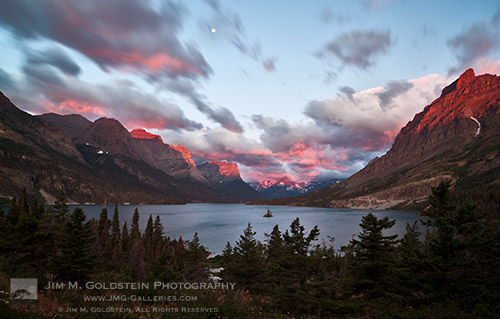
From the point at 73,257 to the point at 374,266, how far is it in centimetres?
3073

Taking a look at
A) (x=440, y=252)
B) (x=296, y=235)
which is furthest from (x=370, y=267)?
(x=296, y=235)

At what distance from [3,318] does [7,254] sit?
85.4 feet

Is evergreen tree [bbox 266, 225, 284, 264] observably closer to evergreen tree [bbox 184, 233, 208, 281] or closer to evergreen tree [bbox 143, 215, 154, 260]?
evergreen tree [bbox 184, 233, 208, 281]

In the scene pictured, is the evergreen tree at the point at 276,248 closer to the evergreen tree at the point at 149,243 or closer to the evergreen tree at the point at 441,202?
the evergreen tree at the point at 441,202

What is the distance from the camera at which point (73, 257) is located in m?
28.6

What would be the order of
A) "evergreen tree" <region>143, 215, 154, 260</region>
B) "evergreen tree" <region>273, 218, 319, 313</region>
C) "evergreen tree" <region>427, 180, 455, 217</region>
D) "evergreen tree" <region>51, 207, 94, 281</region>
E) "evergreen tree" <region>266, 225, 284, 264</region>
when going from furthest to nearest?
"evergreen tree" <region>143, 215, 154, 260</region>
"evergreen tree" <region>266, 225, 284, 264</region>
"evergreen tree" <region>51, 207, 94, 281</region>
"evergreen tree" <region>427, 180, 455, 217</region>
"evergreen tree" <region>273, 218, 319, 313</region>

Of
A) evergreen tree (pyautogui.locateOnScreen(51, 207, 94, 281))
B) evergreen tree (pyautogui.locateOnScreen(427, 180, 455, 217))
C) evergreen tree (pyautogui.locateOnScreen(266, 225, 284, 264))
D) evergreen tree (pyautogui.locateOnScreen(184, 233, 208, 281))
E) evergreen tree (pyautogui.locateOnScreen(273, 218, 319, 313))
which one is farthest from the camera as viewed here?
evergreen tree (pyautogui.locateOnScreen(184, 233, 208, 281))

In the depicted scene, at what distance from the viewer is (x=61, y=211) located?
55938 mm

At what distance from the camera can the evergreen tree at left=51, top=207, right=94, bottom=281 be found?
28016 millimetres

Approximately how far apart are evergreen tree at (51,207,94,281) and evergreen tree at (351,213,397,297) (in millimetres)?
27980

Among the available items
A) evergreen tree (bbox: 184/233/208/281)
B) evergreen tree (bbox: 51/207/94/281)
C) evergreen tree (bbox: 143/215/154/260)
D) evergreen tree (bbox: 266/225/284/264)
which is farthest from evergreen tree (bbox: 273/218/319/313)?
evergreen tree (bbox: 143/215/154/260)

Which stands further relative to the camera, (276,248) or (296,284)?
(276,248)

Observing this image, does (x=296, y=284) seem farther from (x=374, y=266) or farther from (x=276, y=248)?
(x=276, y=248)

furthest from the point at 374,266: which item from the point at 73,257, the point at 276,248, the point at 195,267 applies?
the point at 195,267
